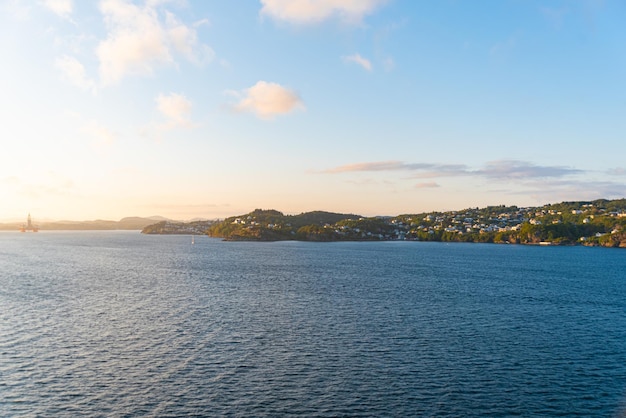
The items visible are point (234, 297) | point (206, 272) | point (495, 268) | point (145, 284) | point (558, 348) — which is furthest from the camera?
point (495, 268)

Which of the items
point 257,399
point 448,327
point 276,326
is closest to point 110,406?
point 257,399

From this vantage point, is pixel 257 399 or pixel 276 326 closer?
pixel 257 399

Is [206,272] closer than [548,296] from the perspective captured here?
No

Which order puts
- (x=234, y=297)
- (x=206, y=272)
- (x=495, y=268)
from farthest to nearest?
(x=495, y=268) → (x=206, y=272) → (x=234, y=297)

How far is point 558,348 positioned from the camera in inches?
1743

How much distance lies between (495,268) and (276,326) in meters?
85.8

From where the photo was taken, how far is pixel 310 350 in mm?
43062

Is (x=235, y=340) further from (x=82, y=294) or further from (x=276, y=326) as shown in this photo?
(x=82, y=294)

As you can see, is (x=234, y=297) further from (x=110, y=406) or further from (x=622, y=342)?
(x=622, y=342)

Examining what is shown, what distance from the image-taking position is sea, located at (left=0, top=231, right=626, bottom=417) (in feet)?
103

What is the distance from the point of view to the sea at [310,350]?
1239 inches

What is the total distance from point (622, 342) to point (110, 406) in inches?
1899

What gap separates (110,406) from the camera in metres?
30.6

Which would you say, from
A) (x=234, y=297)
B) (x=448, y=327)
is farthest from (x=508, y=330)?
(x=234, y=297)
